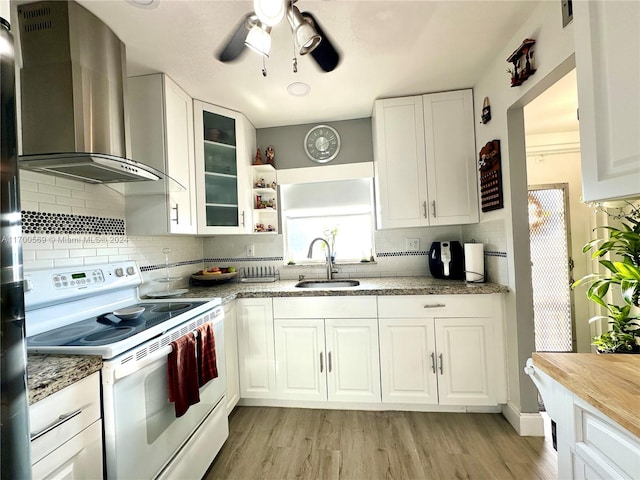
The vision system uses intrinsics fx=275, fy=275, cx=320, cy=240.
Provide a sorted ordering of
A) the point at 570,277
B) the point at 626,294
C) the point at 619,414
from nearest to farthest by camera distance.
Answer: the point at 619,414 → the point at 626,294 → the point at 570,277

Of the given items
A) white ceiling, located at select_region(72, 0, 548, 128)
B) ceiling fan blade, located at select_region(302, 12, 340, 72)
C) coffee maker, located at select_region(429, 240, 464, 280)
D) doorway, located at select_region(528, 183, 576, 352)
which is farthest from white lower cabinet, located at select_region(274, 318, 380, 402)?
doorway, located at select_region(528, 183, 576, 352)

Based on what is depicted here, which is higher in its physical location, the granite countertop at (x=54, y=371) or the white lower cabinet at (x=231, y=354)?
the granite countertop at (x=54, y=371)

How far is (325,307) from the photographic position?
211 cm

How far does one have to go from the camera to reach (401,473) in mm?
1536

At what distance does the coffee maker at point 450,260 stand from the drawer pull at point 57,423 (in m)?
2.37

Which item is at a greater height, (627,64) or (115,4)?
(115,4)

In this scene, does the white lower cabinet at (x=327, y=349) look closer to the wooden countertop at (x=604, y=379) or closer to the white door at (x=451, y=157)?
the white door at (x=451, y=157)

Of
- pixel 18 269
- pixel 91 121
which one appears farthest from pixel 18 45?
pixel 18 269

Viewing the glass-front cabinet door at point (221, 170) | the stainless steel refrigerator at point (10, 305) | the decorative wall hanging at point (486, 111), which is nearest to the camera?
the stainless steel refrigerator at point (10, 305)

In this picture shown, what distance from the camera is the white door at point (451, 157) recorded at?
7.35ft

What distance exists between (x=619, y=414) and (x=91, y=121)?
2.10 meters

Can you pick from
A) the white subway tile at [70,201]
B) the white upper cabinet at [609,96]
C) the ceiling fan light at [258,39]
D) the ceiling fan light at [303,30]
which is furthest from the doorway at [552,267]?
the white subway tile at [70,201]

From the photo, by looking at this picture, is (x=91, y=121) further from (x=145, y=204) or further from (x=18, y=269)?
(x=18, y=269)

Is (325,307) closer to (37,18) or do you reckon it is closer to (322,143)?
(322,143)
